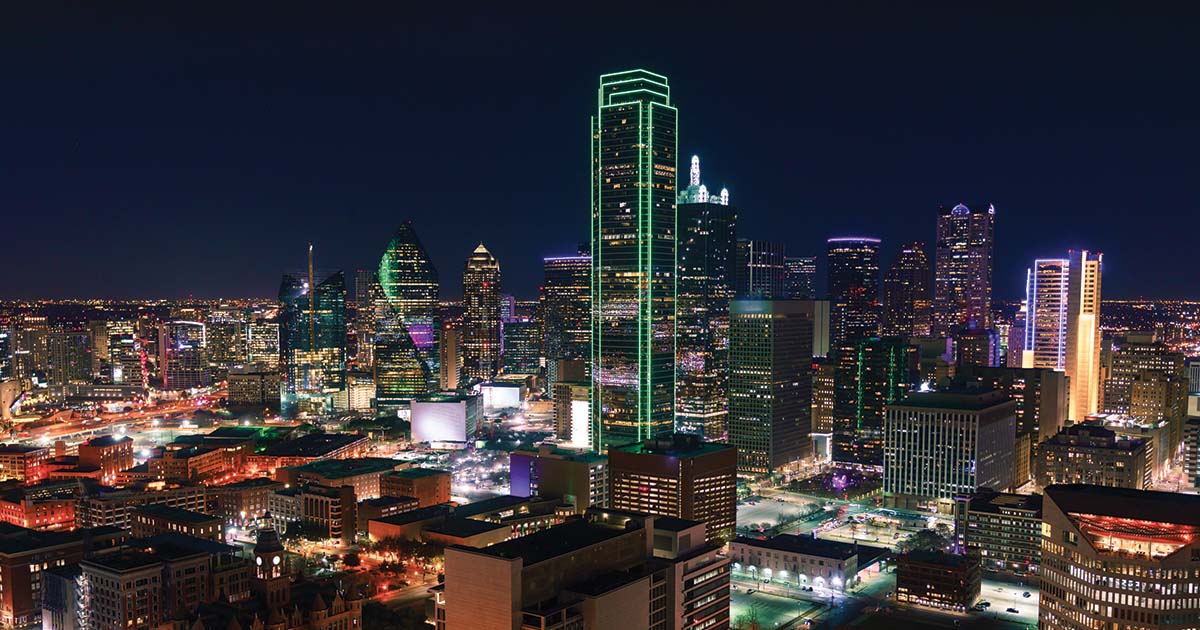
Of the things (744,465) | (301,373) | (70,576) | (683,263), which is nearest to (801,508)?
(744,465)

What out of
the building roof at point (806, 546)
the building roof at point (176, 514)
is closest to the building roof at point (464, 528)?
the building roof at point (176, 514)

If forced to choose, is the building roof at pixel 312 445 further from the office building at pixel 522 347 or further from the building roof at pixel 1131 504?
the office building at pixel 522 347

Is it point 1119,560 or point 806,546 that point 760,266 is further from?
point 1119,560

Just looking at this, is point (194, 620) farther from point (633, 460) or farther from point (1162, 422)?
point (1162, 422)

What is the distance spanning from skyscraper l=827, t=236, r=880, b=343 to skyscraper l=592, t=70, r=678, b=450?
64821 mm

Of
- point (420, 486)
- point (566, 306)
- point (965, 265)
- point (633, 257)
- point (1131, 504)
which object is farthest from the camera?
point (566, 306)

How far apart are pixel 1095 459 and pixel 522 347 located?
125m

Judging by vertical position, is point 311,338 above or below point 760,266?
below

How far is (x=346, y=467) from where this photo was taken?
8125cm

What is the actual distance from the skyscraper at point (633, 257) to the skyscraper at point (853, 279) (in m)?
64.8

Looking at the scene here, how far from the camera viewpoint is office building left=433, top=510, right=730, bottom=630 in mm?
31047

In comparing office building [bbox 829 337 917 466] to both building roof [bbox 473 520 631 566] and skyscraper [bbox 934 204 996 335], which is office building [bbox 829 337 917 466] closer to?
skyscraper [bbox 934 204 996 335]

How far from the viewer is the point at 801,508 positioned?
7962 centimetres

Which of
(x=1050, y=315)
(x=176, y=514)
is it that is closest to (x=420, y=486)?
(x=176, y=514)
